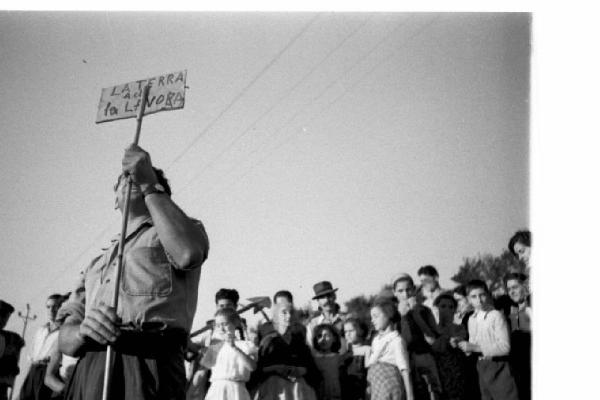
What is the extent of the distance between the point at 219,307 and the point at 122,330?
4061 millimetres

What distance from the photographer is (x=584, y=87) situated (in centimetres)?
339

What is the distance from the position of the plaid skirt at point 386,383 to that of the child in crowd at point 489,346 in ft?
1.87

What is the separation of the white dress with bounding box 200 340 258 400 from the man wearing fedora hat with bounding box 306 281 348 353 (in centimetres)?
94

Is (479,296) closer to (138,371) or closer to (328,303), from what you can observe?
(328,303)

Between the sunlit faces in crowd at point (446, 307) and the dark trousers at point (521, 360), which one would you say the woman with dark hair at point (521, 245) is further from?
the sunlit faces in crowd at point (446, 307)

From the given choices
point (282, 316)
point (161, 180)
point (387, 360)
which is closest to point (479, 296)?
point (387, 360)

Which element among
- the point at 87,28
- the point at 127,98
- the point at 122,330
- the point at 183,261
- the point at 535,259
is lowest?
the point at 122,330

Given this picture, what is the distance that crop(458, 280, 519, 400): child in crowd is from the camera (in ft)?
15.1

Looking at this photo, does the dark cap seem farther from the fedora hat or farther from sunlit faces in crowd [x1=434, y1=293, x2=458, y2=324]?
sunlit faces in crowd [x1=434, y1=293, x2=458, y2=324]

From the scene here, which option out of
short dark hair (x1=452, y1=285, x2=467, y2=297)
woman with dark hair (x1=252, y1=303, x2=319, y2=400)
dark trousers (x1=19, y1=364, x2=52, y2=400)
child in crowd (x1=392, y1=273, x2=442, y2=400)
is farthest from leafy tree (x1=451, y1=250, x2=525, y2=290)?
dark trousers (x1=19, y1=364, x2=52, y2=400)

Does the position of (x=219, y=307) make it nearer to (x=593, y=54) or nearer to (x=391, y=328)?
(x=391, y=328)

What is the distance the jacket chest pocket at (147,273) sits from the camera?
2.04 meters

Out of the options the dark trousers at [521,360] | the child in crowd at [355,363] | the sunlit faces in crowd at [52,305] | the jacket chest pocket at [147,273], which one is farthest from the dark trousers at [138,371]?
the sunlit faces in crowd at [52,305]
